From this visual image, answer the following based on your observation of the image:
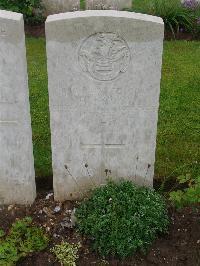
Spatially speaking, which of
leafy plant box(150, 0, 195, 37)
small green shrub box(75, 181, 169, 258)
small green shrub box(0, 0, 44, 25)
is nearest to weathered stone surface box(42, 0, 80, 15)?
small green shrub box(0, 0, 44, 25)

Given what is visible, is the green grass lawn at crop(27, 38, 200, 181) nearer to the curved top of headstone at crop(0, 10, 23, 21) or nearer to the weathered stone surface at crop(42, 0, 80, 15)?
the weathered stone surface at crop(42, 0, 80, 15)

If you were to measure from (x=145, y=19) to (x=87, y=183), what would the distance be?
5.24 ft

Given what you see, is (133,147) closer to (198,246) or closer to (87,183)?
(87,183)

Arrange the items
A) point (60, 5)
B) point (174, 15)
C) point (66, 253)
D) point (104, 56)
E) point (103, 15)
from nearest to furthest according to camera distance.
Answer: point (103, 15) → point (104, 56) → point (66, 253) → point (174, 15) → point (60, 5)

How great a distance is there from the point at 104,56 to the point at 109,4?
627 centimetres

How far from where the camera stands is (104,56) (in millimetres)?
3932

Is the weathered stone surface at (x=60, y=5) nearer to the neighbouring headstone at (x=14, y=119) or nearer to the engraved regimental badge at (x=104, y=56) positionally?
the neighbouring headstone at (x=14, y=119)

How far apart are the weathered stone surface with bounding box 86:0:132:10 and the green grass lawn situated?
1593mm

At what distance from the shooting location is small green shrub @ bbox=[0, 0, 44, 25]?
9.05 meters

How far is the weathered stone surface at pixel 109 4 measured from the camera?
983 centimetres

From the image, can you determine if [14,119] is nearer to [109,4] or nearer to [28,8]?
[28,8]

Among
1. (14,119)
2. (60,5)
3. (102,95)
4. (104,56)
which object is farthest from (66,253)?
(60,5)

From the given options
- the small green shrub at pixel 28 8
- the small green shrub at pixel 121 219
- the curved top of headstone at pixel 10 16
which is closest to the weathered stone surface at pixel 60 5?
the small green shrub at pixel 28 8

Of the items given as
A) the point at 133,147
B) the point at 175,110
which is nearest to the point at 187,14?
the point at 175,110
